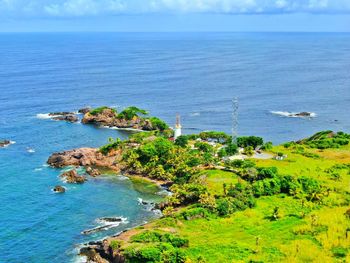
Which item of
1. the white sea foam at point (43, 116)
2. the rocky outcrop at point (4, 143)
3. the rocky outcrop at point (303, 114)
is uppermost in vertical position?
the rocky outcrop at point (4, 143)

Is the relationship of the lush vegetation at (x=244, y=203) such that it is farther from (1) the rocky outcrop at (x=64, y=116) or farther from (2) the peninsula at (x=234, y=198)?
(1) the rocky outcrop at (x=64, y=116)

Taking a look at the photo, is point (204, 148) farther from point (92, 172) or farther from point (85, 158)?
point (85, 158)

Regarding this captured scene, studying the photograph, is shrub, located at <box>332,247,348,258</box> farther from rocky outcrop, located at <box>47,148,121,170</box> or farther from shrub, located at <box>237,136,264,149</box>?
rocky outcrop, located at <box>47,148,121,170</box>

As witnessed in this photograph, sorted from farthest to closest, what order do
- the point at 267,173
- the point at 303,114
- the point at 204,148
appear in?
the point at 303,114
the point at 204,148
the point at 267,173

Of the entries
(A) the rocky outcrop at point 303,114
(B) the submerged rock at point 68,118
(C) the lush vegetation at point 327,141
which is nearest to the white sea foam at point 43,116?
(B) the submerged rock at point 68,118

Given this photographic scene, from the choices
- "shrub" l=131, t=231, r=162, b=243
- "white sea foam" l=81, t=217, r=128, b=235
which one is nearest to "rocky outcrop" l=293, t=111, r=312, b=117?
"white sea foam" l=81, t=217, r=128, b=235

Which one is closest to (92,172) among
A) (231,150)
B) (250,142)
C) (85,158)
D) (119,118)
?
(85,158)

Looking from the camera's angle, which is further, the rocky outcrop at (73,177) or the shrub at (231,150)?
the shrub at (231,150)

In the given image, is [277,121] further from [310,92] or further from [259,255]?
[259,255]

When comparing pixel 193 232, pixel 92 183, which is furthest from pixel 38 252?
pixel 92 183
